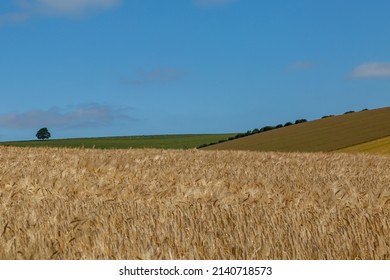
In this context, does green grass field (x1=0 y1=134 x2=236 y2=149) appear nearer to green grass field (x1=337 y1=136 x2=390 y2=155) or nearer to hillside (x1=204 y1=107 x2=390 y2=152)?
hillside (x1=204 y1=107 x2=390 y2=152)

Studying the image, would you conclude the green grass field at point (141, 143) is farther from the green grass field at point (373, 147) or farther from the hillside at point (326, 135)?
the green grass field at point (373, 147)

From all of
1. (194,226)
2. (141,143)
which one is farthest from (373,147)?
(141,143)

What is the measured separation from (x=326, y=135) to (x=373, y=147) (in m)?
11.2

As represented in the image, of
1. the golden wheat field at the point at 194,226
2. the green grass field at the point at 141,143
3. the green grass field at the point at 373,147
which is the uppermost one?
the green grass field at the point at 141,143

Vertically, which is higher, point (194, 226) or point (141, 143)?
point (141, 143)

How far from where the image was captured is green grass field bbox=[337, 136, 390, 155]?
36731 mm

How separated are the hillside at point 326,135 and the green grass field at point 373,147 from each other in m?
1.28

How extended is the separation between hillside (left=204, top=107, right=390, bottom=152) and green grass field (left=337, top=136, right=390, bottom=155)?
128 centimetres

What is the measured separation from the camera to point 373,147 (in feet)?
127

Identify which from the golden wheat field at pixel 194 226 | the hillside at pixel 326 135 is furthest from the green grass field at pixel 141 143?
the golden wheat field at pixel 194 226

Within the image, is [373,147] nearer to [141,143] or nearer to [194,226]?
[194,226]

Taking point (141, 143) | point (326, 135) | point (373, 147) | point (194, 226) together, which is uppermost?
point (141, 143)

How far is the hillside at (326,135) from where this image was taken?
1740 inches
